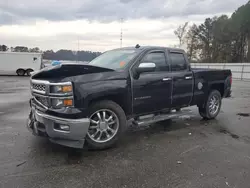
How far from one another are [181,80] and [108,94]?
2.12 m

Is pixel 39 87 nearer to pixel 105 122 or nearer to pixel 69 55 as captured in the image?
pixel 105 122

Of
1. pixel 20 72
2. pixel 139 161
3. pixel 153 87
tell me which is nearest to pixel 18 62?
pixel 20 72

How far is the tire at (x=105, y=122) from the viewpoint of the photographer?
3866mm

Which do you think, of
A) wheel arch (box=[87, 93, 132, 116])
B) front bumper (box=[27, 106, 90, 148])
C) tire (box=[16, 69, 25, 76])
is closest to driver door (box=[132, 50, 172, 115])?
wheel arch (box=[87, 93, 132, 116])

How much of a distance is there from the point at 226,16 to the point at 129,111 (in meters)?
56.6

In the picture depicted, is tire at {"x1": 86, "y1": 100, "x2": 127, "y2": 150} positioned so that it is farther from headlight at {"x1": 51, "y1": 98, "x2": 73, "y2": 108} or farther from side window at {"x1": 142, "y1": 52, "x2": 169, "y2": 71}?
side window at {"x1": 142, "y1": 52, "x2": 169, "y2": 71}

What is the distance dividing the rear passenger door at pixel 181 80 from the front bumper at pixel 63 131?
2.43 m

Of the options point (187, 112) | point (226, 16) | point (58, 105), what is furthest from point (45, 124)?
point (226, 16)

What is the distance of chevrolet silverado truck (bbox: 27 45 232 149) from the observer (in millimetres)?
3564

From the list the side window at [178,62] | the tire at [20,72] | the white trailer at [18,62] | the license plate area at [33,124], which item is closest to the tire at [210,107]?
the side window at [178,62]

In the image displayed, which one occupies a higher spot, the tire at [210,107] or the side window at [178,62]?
the side window at [178,62]

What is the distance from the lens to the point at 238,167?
3.43 metres

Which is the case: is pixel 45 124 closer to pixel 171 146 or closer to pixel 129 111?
pixel 129 111

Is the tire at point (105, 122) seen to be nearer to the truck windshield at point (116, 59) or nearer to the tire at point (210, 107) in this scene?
the truck windshield at point (116, 59)
